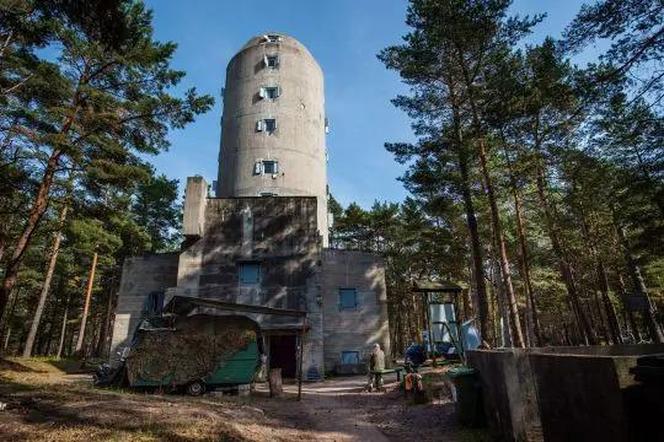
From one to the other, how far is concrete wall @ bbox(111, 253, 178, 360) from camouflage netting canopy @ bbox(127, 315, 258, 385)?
11.3m

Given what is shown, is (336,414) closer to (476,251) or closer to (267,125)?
(476,251)

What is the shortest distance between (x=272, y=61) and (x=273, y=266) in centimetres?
1633

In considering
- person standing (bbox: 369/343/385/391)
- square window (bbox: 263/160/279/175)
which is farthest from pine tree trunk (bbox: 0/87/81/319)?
square window (bbox: 263/160/279/175)

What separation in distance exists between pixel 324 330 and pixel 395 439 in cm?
1481

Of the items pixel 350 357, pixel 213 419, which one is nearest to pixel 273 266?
pixel 350 357

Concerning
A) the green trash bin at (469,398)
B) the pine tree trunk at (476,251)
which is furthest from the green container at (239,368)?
the pine tree trunk at (476,251)

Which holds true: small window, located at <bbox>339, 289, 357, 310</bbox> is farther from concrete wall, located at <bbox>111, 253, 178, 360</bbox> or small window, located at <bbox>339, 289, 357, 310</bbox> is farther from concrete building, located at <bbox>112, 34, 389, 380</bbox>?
concrete wall, located at <bbox>111, 253, 178, 360</bbox>

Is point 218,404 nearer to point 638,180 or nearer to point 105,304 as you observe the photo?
point 638,180

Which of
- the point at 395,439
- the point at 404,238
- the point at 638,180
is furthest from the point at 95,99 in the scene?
the point at 404,238

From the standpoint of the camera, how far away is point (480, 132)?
1576cm

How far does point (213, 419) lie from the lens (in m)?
8.25

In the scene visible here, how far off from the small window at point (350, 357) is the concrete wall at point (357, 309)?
18 cm

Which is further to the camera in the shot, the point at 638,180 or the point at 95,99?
the point at 638,180

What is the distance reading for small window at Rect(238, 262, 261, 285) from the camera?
22.2 metres
